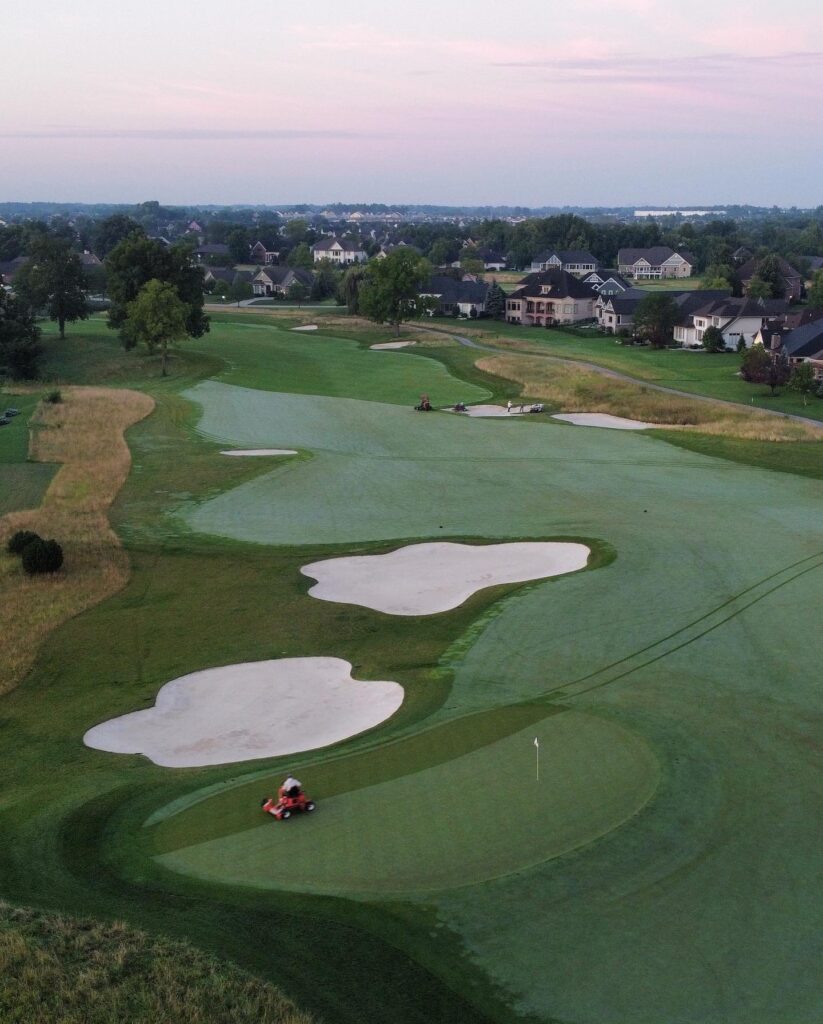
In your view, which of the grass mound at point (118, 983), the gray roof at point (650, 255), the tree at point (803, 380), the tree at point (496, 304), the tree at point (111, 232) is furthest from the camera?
the tree at point (111, 232)

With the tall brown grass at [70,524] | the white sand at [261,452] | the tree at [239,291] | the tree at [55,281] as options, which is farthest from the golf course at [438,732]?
the tree at [239,291]

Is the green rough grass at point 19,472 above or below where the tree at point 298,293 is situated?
below

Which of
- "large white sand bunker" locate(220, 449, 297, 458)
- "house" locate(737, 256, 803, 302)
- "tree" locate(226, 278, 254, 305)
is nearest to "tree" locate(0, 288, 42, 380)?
"large white sand bunker" locate(220, 449, 297, 458)

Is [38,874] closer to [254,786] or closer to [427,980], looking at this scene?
[254,786]

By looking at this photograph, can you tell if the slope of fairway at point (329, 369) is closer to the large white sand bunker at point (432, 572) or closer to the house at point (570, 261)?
the large white sand bunker at point (432, 572)

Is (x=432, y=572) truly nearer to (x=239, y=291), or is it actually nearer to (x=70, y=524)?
(x=70, y=524)

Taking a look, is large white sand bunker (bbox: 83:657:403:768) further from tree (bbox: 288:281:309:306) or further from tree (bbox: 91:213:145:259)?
tree (bbox: 91:213:145:259)

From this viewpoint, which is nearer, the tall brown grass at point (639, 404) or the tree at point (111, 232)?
the tall brown grass at point (639, 404)
